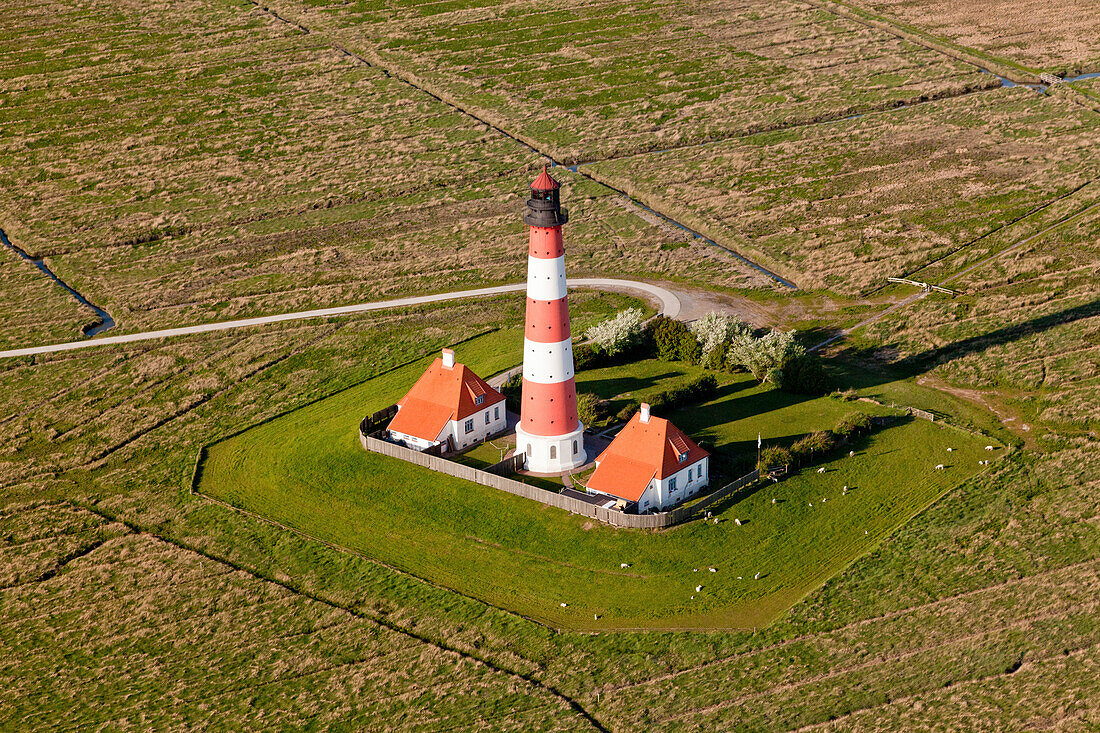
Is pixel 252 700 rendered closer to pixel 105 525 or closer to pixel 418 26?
pixel 105 525

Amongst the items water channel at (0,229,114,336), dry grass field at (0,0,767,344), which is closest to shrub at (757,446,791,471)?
dry grass field at (0,0,767,344)

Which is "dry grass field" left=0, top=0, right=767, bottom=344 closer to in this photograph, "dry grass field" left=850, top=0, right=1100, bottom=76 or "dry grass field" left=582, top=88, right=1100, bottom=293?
"dry grass field" left=582, top=88, right=1100, bottom=293

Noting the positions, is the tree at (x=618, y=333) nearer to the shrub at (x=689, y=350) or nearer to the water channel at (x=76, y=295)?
the shrub at (x=689, y=350)

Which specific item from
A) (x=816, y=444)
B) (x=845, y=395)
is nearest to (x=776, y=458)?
(x=816, y=444)

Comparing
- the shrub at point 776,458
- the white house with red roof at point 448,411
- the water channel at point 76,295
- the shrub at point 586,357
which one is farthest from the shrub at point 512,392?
the water channel at point 76,295

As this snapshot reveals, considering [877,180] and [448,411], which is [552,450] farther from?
[877,180]

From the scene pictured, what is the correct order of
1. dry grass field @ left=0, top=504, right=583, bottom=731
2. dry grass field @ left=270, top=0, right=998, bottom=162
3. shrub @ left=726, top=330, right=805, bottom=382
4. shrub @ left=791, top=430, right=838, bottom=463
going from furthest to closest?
dry grass field @ left=270, top=0, right=998, bottom=162 < shrub @ left=726, top=330, right=805, bottom=382 < shrub @ left=791, top=430, right=838, bottom=463 < dry grass field @ left=0, top=504, right=583, bottom=731
